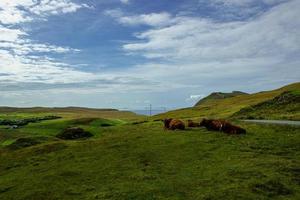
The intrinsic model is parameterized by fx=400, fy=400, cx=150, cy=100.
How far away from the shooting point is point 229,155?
26516 millimetres

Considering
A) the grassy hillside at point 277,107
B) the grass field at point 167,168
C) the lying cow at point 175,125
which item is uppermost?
the grassy hillside at point 277,107

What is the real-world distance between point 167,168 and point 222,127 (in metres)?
13.0

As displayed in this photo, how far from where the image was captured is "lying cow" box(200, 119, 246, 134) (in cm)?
3483

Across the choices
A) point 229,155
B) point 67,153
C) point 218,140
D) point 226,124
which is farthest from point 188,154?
point 67,153

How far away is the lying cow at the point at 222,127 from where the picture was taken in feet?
114

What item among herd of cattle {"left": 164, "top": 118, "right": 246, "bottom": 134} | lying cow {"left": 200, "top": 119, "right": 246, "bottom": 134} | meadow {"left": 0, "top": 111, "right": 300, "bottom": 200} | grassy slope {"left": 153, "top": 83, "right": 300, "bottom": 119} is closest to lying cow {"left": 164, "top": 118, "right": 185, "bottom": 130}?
herd of cattle {"left": 164, "top": 118, "right": 246, "bottom": 134}

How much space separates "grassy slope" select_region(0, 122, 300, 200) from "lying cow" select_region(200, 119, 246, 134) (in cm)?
116

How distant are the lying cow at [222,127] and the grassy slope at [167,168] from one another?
1.16 metres

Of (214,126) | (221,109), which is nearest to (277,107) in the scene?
(214,126)

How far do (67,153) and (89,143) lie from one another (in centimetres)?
476

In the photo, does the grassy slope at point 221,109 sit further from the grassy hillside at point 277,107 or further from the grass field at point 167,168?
the grass field at point 167,168

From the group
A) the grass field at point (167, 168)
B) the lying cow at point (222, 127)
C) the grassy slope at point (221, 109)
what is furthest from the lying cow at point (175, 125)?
the grassy slope at point (221, 109)

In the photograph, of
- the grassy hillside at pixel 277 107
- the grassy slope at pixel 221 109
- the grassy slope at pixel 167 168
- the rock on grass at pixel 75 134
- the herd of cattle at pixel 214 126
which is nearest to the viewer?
the grassy slope at pixel 167 168

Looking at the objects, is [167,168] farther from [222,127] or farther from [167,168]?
[222,127]
